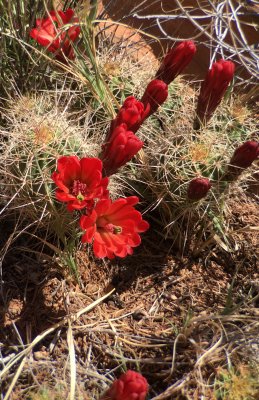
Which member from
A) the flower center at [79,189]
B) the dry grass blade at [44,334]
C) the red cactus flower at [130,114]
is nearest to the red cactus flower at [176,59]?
the red cactus flower at [130,114]

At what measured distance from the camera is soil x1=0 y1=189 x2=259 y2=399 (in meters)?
1.55

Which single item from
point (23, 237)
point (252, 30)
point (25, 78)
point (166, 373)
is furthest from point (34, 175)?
point (252, 30)

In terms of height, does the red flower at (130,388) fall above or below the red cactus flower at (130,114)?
below

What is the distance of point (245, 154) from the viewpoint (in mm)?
1638

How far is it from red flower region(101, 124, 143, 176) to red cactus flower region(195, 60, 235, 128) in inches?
13.1

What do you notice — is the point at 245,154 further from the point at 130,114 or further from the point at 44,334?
the point at 44,334

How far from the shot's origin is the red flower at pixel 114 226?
1.50 metres

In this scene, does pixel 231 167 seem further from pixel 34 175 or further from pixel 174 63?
pixel 34 175

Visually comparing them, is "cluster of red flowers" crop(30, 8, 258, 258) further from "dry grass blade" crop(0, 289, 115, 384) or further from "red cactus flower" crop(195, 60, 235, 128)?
"dry grass blade" crop(0, 289, 115, 384)

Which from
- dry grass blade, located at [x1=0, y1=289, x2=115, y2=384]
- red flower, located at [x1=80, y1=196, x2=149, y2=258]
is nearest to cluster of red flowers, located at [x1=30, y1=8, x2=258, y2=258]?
red flower, located at [x1=80, y1=196, x2=149, y2=258]

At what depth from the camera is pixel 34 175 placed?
1.61m

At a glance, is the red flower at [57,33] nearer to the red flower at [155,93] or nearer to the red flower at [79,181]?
the red flower at [155,93]

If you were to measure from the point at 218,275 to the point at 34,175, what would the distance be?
71cm

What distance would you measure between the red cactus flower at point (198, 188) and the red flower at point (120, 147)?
199 millimetres
